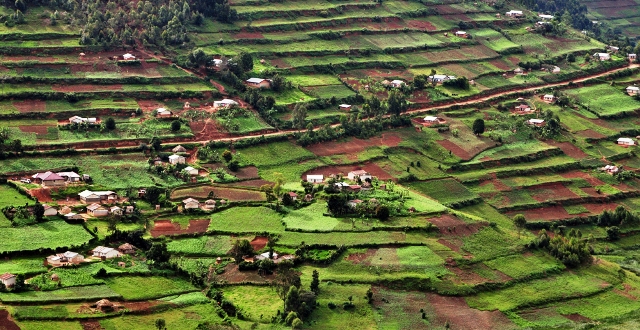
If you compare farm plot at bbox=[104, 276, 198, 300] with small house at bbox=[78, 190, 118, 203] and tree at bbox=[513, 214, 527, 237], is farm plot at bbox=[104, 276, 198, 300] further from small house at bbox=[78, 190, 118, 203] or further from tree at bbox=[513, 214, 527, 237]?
tree at bbox=[513, 214, 527, 237]

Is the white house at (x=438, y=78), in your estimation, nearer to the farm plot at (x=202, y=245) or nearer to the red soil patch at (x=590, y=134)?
the red soil patch at (x=590, y=134)

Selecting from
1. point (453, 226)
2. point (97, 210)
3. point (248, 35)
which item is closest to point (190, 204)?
point (97, 210)

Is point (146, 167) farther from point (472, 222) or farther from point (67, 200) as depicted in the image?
point (472, 222)

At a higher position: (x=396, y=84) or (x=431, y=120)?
(x=396, y=84)

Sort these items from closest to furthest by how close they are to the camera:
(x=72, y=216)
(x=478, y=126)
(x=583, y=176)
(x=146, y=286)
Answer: (x=146, y=286)
(x=72, y=216)
(x=583, y=176)
(x=478, y=126)

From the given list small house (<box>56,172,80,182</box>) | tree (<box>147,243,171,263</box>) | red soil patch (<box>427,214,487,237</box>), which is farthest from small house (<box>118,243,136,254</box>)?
red soil patch (<box>427,214,487,237</box>)

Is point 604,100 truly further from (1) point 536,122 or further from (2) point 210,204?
(2) point 210,204

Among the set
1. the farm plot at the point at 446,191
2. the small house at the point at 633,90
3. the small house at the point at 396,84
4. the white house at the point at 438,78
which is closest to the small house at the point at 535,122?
the white house at the point at 438,78
